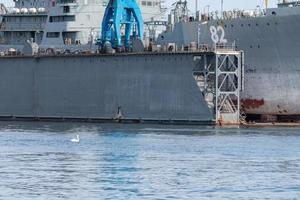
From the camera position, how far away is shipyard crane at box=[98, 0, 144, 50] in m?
84.8

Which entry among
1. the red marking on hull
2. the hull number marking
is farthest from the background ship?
the red marking on hull

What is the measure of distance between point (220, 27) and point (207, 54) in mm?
2482

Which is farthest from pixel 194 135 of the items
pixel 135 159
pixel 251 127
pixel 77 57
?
pixel 77 57

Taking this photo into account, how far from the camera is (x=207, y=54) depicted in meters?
76.9

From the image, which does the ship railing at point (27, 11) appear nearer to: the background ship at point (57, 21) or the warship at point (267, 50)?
the background ship at point (57, 21)

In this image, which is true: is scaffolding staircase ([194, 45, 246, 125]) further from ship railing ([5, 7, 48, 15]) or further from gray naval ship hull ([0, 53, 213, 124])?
ship railing ([5, 7, 48, 15])

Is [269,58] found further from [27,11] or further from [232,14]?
[27,11]

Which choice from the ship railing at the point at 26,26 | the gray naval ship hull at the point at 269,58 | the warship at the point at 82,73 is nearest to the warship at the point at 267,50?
the gray naval ship hull at the point at 269,58

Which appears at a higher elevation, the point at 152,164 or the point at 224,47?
the point at 224,47

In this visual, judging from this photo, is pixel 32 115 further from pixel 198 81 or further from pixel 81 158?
pixel 81 158

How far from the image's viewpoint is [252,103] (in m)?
77.8

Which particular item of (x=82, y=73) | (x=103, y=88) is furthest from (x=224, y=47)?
(x=82, y=73)

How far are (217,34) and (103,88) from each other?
382 inches

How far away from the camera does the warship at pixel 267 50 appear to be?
245ft
